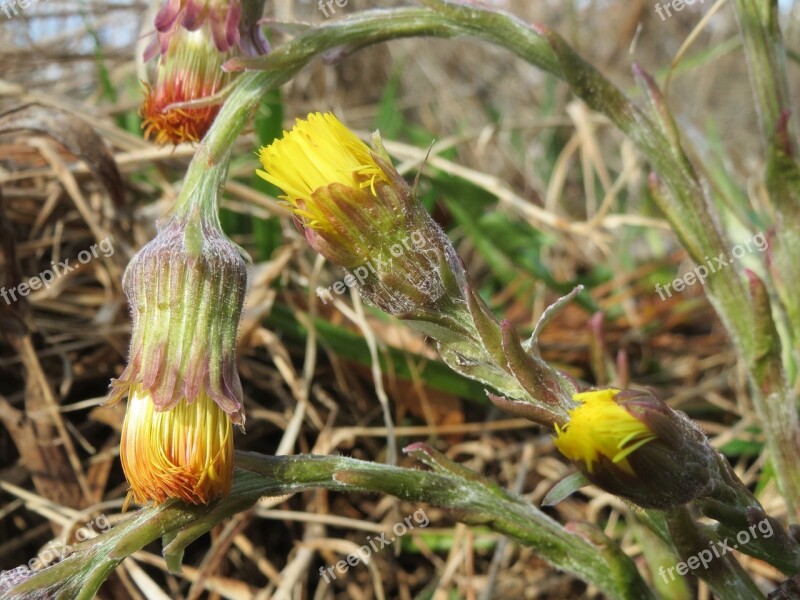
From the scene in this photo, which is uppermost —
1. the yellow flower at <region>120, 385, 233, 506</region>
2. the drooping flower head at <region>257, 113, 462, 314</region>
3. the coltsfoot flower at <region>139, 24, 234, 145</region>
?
the coltsfoot flower at <region>139, 24, 234, 145</region>

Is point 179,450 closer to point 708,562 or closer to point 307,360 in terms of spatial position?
point 708,562

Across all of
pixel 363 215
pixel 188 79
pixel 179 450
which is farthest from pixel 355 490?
pixel 188 79

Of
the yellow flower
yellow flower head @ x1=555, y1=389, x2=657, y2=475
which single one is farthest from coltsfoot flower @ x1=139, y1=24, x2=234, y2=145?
yellow flower head @ x1=555, y1=389, x2=657, y2=475

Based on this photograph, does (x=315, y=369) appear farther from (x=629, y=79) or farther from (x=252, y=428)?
(x=629, y=79)

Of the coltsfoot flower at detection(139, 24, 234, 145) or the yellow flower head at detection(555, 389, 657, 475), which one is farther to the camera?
the coltsfoot flower at detection(139, 24, 234, 145)

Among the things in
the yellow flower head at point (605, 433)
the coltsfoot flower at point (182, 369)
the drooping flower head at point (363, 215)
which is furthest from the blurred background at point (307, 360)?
the yellow flower head at point (605, 433)

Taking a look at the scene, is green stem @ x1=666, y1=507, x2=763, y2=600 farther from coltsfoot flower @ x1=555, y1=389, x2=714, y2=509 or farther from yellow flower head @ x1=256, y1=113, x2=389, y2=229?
yellow flower head @ x1=256, y1=113, x2=389, y2=229

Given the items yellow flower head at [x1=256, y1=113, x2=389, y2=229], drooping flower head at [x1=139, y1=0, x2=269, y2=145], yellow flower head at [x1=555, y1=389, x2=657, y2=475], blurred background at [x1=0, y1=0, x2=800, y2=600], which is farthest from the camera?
blurred background at [x1=0, y1=0, x2=800, y2=600]
